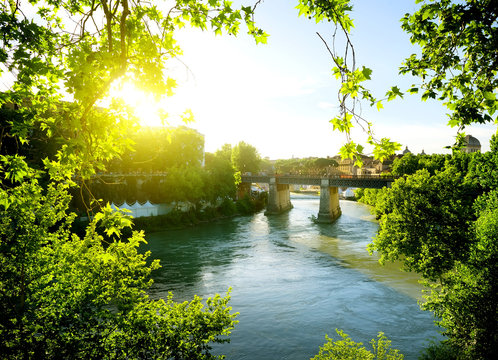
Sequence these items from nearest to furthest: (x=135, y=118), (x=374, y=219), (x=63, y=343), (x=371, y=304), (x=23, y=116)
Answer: (x=23, y=116) < (x=135, y=118) < (x=63, y=343) < (x=371, y=304) < (x=374, y=219)

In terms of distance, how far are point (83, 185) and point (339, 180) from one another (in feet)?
187

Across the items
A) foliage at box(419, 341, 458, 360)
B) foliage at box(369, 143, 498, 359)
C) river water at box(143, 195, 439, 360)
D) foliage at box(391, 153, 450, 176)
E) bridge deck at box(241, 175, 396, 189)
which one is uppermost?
foliage at box(391, 153, 450, 176)

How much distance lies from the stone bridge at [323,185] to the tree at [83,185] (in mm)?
Result: 48273

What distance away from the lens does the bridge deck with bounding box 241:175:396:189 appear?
174ft

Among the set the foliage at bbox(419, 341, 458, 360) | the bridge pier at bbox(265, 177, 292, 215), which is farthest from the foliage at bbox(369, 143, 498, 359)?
the bridge pier at bbox(265, 177, 292, 215)

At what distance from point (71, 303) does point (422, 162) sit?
213ft

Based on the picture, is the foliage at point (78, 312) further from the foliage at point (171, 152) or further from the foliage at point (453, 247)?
the foliage at point (171, 152)

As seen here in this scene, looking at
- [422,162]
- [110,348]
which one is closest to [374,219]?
[422,162]

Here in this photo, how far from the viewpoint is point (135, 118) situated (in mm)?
4836

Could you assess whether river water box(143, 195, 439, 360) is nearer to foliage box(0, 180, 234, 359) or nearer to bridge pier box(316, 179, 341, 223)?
foliage box(0, 180, 234, 359)

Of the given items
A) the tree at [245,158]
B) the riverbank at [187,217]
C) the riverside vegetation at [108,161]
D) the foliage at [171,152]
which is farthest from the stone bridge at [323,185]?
the riverside vegetation at [108,161]

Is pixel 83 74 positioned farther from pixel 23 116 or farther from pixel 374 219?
pixel 374 219

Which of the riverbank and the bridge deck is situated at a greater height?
the bridge deck

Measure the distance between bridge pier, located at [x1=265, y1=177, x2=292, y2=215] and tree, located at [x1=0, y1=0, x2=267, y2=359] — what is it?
57.8 meters
